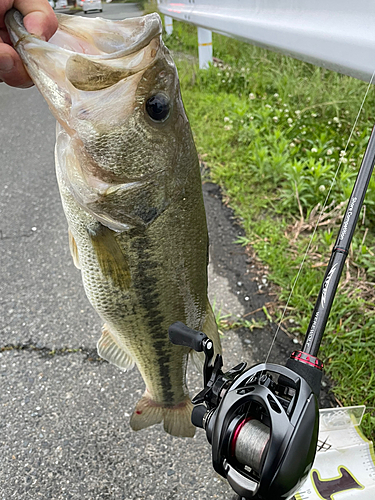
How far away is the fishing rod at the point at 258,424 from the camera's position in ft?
2.64

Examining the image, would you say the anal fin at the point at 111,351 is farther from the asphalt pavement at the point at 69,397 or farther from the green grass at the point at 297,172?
the green grass at the point at 297,172

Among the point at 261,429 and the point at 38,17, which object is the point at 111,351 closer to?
the point at 261,429

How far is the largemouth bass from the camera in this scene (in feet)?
3.48

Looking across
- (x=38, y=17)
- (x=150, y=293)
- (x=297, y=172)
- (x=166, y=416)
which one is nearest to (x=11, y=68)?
(x=38, y=17)

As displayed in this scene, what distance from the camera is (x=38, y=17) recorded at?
1.07m

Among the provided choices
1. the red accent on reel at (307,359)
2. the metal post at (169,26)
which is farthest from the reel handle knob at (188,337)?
the metal post at (169,26)

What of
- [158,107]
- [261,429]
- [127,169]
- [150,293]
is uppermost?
[158,107]

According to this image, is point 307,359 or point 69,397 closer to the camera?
point 307,359

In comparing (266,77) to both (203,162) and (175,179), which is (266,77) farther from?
(175,179)

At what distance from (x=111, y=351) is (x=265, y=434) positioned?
3.09ft

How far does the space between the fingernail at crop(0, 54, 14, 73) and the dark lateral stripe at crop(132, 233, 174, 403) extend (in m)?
0.59

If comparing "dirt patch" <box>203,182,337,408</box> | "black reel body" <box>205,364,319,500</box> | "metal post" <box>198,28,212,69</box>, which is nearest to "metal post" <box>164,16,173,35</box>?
"metal post" <box>198,28,212,69</box>

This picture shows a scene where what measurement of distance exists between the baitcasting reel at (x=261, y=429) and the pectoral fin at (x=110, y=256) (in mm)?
352

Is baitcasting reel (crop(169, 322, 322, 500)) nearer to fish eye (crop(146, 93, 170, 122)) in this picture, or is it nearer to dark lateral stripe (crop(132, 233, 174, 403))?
dark lateral stripe (crop(132, 233, 174, 403))
